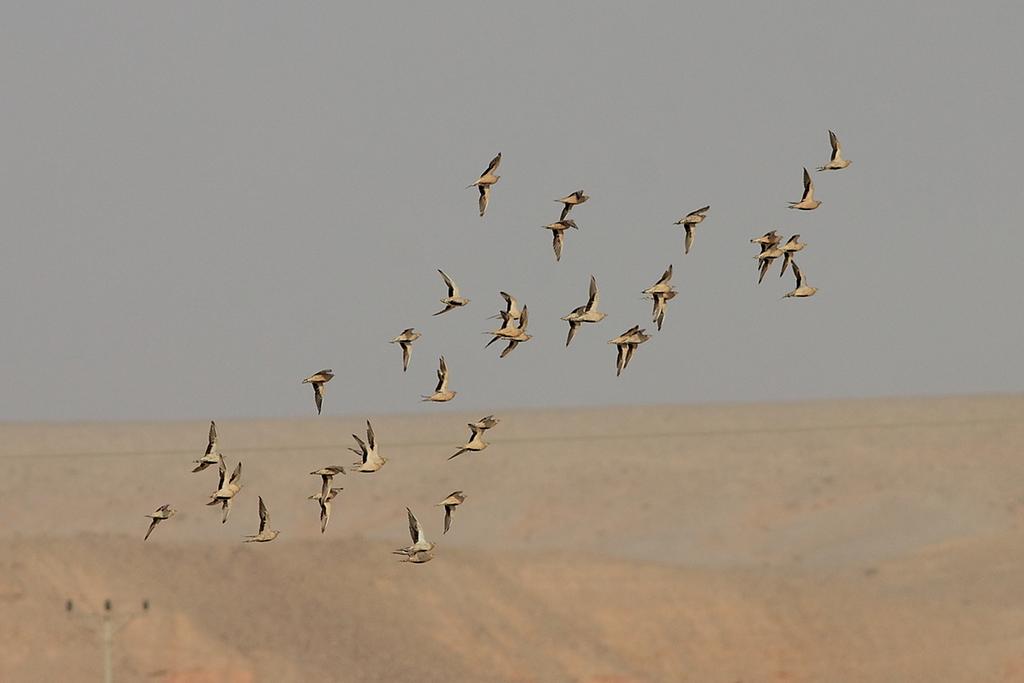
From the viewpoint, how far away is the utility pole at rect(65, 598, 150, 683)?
88000mm

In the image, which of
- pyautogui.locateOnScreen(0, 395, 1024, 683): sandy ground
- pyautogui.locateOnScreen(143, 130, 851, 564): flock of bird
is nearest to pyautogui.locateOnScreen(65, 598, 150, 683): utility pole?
pyautogui.locateOnScreen(0, 395, 1024, 683): sandy ground

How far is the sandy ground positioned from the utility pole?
14.9 inches

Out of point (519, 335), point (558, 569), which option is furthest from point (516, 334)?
point (558, 569)

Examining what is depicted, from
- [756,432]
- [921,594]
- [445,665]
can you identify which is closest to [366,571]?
[445,665]

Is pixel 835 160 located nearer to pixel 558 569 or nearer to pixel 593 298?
pixel 593 298

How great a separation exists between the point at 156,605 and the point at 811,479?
67.2 m

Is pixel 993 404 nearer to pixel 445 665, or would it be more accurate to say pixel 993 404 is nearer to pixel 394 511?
pixel 394 511

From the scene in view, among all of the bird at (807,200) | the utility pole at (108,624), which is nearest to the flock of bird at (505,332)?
the bird at (807,200)

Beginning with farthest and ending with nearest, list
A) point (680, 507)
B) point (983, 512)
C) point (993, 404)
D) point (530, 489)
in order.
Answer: point (993, 404) → point (530, 489) → point (680, 507) → point (983, 512)

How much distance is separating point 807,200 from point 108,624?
46876 mm

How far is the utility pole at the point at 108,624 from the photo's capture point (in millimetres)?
88000

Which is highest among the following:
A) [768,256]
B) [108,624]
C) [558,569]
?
[768,256]

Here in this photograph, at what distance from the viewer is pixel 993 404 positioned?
7721 inches

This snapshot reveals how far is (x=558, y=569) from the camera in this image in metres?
108
